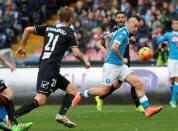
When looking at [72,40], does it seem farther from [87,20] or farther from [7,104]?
[87,20]

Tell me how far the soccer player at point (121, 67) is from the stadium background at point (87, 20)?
5.79m

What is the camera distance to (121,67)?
16.0m

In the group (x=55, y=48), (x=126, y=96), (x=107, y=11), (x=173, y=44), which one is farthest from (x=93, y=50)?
(x=55, y=48)

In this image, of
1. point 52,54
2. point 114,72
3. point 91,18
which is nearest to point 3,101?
point 52,54

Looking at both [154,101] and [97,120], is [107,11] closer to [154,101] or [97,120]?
[154,101]

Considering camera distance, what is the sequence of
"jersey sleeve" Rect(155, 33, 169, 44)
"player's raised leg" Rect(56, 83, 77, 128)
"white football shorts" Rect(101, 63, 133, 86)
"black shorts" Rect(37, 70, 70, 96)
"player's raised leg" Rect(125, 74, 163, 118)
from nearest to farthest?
"black shorts" Rect(37, 70, 70, 96)
"player's raised leg" Rect(56, 83, 77, 128)
"player's raised leg" Rect(125, 74, 163, 118)
"white football shorts" Rect(101, 63, 133, 86)
"jersey sleeve" Rect(155, 33, 169, 44)

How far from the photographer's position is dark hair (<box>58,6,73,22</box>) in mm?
13625

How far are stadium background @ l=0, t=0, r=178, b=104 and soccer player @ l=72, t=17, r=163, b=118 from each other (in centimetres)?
579

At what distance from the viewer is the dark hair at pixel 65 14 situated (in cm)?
1362

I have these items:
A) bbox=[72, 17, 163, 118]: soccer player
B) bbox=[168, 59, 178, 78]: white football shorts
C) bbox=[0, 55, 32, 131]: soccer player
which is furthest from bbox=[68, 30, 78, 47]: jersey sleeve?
bbox=[168, 59, 178, 78]: white football shorts

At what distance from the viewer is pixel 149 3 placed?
27547mm

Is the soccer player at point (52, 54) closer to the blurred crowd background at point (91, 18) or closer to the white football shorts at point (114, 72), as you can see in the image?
the white football shorts at point (114, 72)

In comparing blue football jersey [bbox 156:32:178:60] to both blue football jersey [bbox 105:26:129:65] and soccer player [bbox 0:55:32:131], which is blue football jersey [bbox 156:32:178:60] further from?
soccer player [bbox 0:55:32:131]

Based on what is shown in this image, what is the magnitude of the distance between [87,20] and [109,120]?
1237 centimetres
